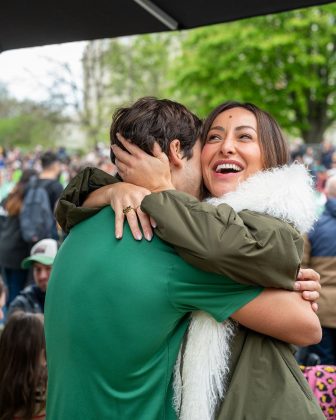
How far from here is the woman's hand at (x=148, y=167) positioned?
1.97 metres

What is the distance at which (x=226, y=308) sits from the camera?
179cm

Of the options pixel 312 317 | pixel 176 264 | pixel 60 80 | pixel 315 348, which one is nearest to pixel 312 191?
pixel 312 317

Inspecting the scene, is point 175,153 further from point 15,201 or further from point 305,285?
point 15,201

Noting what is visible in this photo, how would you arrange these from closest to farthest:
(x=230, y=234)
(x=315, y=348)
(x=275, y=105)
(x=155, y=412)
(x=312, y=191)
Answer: (x=230, y=234) → (x=155, y=412) → (x=312, y=191) → (x=315, y=348) → (x=275, y=105)

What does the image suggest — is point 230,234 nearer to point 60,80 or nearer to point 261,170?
point 261,170

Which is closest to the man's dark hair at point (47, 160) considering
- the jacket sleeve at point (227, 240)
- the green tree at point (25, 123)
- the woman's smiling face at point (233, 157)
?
the woman's smiling face at point (233, 157)

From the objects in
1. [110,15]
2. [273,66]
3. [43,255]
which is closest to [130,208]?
[110,15]

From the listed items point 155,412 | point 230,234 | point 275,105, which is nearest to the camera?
point 230,234

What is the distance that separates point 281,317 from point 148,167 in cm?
64

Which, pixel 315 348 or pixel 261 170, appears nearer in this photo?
pixel 261 170

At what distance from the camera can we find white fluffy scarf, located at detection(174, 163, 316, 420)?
187cm

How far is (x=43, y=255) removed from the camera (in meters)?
5.28

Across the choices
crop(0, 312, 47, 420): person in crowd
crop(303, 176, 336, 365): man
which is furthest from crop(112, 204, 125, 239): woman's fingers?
crop(303, 176, 336, 365): man

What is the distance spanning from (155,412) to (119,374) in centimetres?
17
